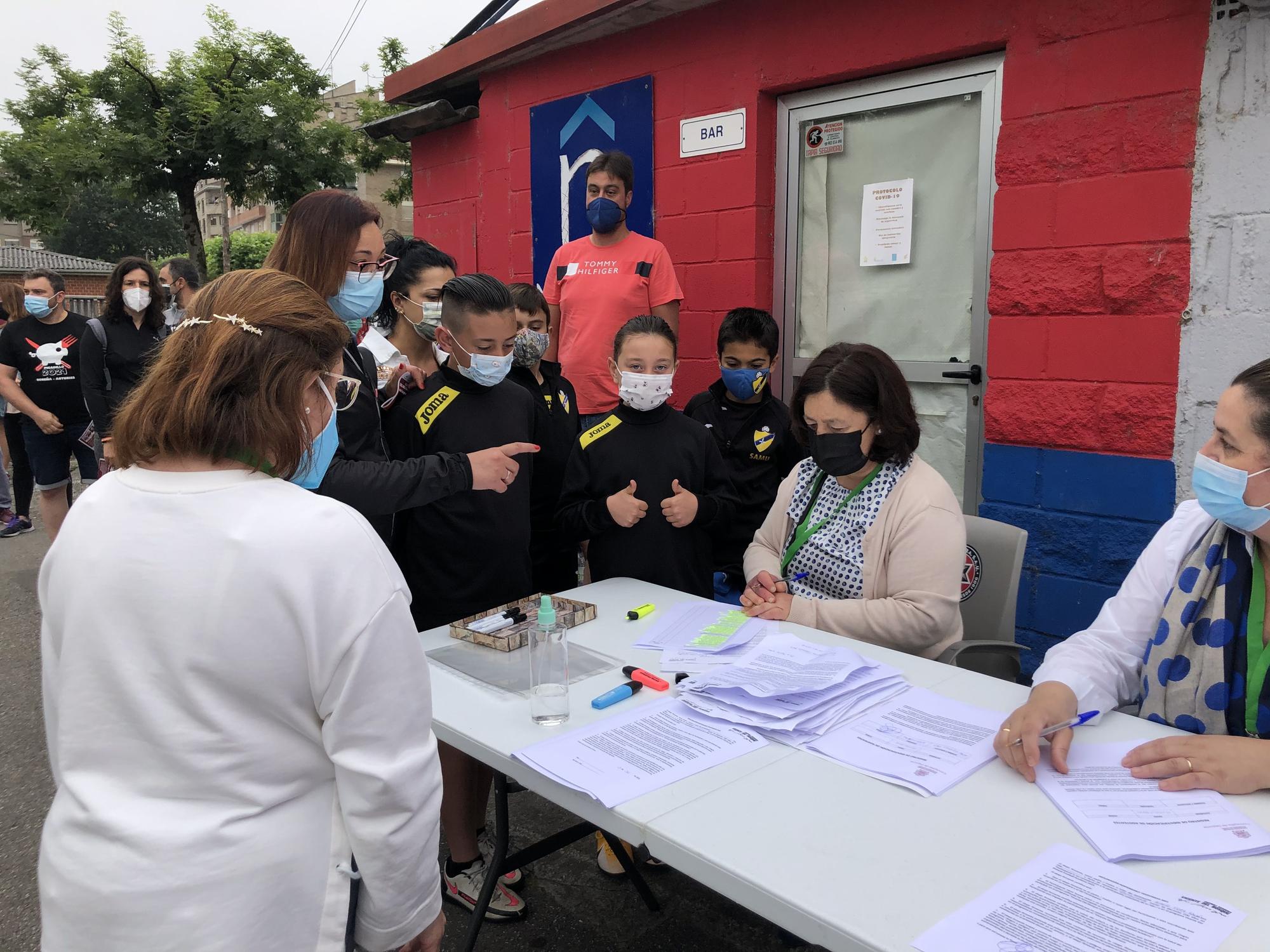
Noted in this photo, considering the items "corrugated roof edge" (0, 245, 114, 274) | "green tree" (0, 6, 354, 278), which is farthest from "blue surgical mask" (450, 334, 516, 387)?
"corrugated roof edge" (0, 245, 114, 274)

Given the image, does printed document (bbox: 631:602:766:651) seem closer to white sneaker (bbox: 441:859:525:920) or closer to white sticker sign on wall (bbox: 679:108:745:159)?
white sneaker (bbox: 441:859:525:920)

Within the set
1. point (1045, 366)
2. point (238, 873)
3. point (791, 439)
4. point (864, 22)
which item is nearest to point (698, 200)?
point (864, 22)

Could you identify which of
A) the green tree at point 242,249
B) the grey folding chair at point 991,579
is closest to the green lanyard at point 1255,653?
the grey folding chair at point 991,579

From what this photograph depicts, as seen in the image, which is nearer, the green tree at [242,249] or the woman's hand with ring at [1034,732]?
the woman's hand with ring at [1034,732]

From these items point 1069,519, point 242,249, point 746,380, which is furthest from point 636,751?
point 242,249

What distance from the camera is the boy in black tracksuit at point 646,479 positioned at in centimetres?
292

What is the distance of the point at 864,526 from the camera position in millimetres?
2516

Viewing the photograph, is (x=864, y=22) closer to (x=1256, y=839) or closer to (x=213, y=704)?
(x=1256, y=839)

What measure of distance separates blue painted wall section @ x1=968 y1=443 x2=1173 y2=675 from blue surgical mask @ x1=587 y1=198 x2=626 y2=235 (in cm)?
193

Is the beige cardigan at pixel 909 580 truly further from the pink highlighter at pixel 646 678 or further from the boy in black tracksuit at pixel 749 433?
the boy in black tracksuit at pixel 749 433

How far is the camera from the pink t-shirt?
13.6ft

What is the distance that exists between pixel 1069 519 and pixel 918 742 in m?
2.05

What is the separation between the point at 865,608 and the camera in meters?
2.36

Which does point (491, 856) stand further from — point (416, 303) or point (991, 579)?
point (416, 303)
